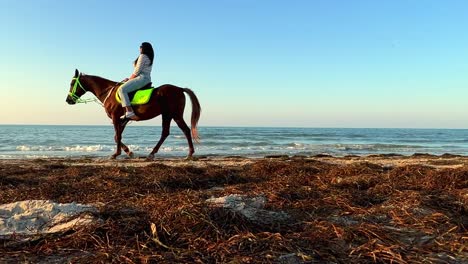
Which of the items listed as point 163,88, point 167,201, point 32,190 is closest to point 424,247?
point 167,201

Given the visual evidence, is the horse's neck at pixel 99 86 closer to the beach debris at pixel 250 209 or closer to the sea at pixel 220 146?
the sea at pixel 220 146

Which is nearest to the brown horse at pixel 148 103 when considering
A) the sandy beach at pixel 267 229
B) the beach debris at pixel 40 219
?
the sandy beach at pixel 267 229

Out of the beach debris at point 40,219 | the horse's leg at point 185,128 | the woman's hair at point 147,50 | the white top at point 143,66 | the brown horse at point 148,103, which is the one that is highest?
the woman's hair at point 147,50

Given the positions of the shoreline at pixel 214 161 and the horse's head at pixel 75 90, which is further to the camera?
the horse's head at pixel 75 90

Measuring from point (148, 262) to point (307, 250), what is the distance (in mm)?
883

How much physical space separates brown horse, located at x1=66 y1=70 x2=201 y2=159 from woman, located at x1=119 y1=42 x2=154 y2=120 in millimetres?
220

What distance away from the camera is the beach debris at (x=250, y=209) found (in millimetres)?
2906

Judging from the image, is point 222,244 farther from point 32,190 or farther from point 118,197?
point 32,190

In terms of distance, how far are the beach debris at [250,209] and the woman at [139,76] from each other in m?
6.58

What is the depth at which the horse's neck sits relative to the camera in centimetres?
1016

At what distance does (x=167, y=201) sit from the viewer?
3.34 meters

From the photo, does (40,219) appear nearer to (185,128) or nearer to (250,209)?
(250,209)

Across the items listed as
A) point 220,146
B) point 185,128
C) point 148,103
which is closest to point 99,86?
point 148,103

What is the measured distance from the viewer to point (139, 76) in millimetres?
9484
